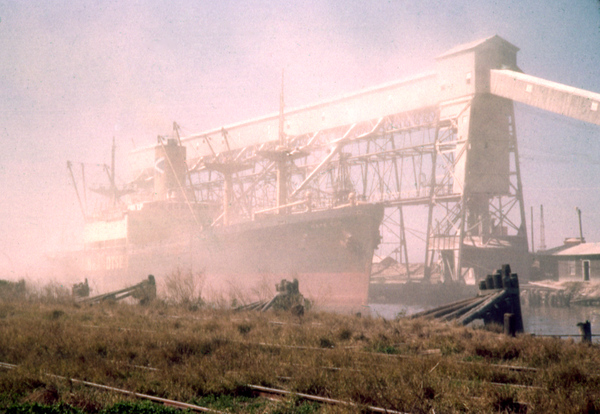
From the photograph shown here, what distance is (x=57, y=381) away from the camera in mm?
7047

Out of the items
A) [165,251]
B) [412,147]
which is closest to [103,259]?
[165,251]

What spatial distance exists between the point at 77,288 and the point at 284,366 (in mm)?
18200

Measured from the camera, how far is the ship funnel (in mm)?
49250

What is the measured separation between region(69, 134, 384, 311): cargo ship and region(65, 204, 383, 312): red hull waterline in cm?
7

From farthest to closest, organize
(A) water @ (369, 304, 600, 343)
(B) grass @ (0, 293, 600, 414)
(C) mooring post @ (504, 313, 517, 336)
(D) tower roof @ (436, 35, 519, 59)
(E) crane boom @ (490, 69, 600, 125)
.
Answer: (D) tower roof @ (436, 35, 519, 59) → (E) crane boom @ (490, 69, 600, 125) → (A) water @ (369, 304, 600, 343) → (C) mooring post @ (504, 313, 517, 336) → (B) grass @ (0, 293, 600, 414)

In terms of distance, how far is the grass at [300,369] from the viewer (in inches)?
219

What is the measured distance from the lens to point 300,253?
32844 mm

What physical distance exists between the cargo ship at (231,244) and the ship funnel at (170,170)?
106mm

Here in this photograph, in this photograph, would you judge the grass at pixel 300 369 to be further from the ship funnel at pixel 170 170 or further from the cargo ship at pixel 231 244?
the ship funnel at pixel 170 170

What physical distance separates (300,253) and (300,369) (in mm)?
25782

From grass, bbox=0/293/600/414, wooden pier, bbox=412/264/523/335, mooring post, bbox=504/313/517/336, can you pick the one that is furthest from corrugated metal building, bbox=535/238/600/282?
grass, bbox=0/293/600/414

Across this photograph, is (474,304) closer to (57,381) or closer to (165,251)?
(57,381)

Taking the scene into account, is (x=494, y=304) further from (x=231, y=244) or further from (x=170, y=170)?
(x=170, y=170)

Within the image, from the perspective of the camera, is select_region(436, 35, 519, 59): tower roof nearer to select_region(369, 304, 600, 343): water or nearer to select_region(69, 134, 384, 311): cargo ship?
select_region(69, 134, 384, 311): cargo ship
